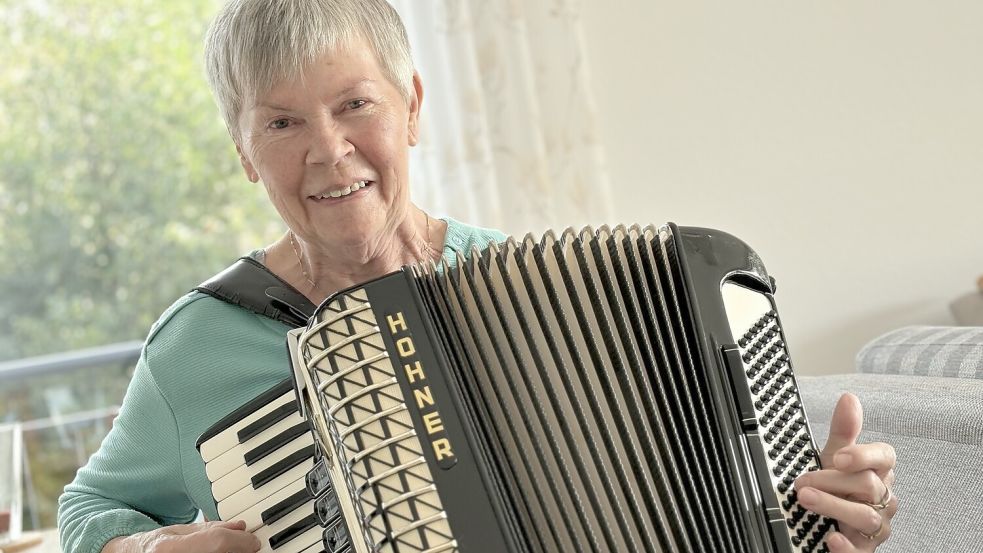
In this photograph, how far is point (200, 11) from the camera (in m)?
6.34

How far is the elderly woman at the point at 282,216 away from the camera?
4.42 feet

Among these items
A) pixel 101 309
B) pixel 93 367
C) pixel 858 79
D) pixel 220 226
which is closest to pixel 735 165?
pixel 858 79

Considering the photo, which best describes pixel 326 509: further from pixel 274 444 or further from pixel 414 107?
pixel 414 107

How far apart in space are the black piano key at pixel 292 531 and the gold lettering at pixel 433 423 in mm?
257

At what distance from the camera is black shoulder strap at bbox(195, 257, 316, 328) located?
144cm

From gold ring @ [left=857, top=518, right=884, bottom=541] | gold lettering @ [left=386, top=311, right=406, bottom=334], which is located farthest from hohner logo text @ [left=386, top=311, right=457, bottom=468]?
gold ring @ [left=857, top=518, right=884, bottom=541]

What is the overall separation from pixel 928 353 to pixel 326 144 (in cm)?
111

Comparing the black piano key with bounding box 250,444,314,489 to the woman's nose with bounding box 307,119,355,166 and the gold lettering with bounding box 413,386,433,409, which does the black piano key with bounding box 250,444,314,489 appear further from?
the woman's nose with bounding box 307,119,355,166

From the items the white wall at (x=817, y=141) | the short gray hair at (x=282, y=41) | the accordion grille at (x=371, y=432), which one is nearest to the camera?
the accordion grille at (x=371, y=432)

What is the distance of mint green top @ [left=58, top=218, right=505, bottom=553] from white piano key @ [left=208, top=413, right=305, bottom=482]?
0.73 feet

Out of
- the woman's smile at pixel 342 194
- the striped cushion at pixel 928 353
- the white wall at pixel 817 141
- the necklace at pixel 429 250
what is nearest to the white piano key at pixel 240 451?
the woman's smile at pixel 342 194

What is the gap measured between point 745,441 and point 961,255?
2.28 meters

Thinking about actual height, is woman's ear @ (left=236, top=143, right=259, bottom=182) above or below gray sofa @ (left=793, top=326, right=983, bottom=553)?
above

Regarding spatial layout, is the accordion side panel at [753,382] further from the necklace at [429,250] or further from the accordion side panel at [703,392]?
the necklace at [429,250]
